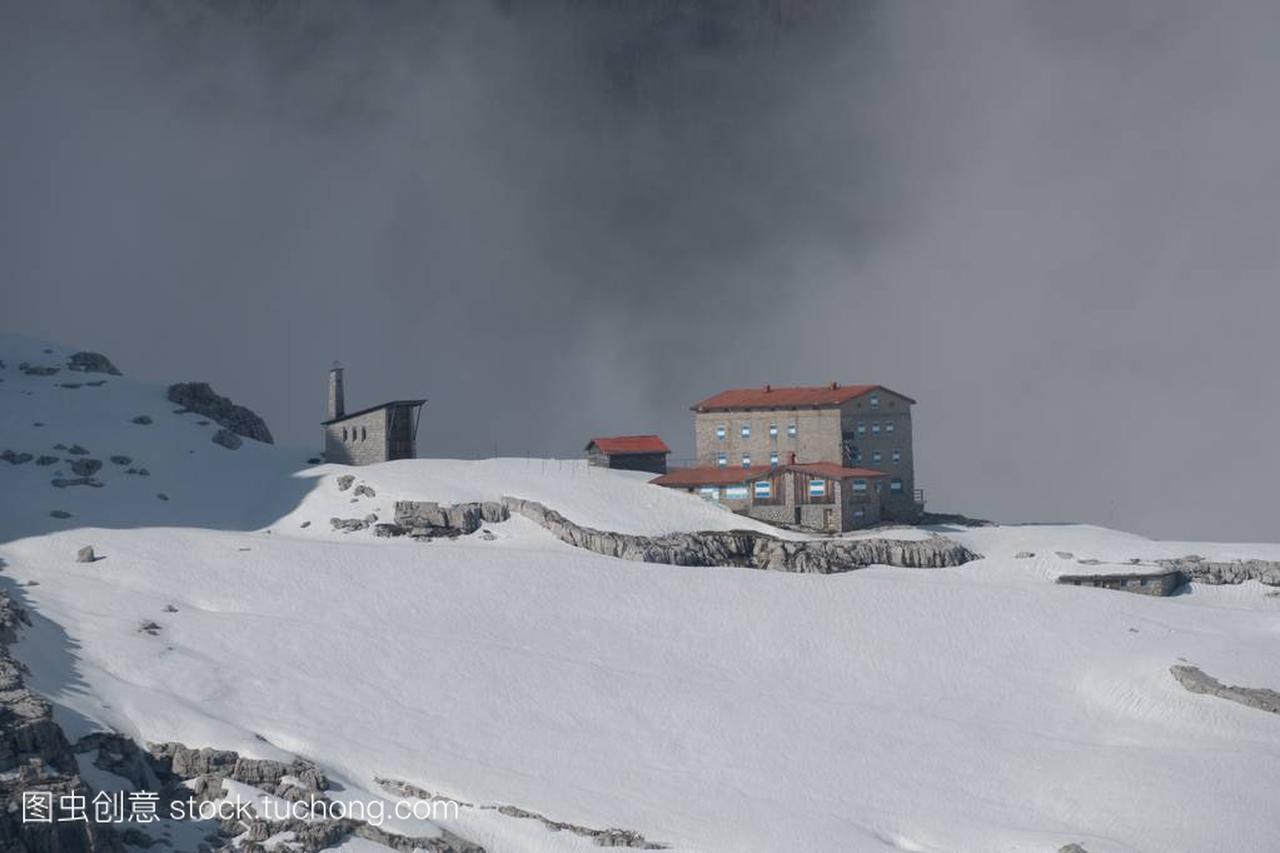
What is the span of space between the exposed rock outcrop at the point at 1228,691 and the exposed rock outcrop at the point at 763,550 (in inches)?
847

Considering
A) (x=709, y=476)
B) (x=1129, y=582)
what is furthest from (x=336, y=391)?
(x=1129, y=582)

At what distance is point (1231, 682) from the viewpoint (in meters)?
77.8

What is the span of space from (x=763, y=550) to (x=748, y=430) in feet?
61.7

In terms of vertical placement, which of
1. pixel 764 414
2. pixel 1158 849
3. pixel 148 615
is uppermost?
pixel 764 414

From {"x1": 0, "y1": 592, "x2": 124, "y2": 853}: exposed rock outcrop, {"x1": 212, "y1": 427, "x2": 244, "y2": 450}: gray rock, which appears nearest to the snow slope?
{"x1": 0, "y1": 592, "x2": 124, "y2": 853}: exposed rock outcrop

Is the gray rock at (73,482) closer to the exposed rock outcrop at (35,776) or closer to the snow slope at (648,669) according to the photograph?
the snow slope at (648,669)

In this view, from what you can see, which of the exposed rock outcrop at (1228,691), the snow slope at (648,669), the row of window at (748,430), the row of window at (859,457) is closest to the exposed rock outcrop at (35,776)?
the snow slope at (648,669)

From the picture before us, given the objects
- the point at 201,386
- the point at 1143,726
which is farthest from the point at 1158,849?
the point at 201,386

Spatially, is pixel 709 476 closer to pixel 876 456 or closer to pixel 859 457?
pixel 859 457

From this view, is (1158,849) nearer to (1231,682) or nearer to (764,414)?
(1231,682)

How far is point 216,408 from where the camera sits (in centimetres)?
12319

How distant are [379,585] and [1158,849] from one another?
1815 inches

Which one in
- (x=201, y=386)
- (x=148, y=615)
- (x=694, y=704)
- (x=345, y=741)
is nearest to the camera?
(x=345, y=741)

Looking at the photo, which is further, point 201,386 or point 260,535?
point 201,386
